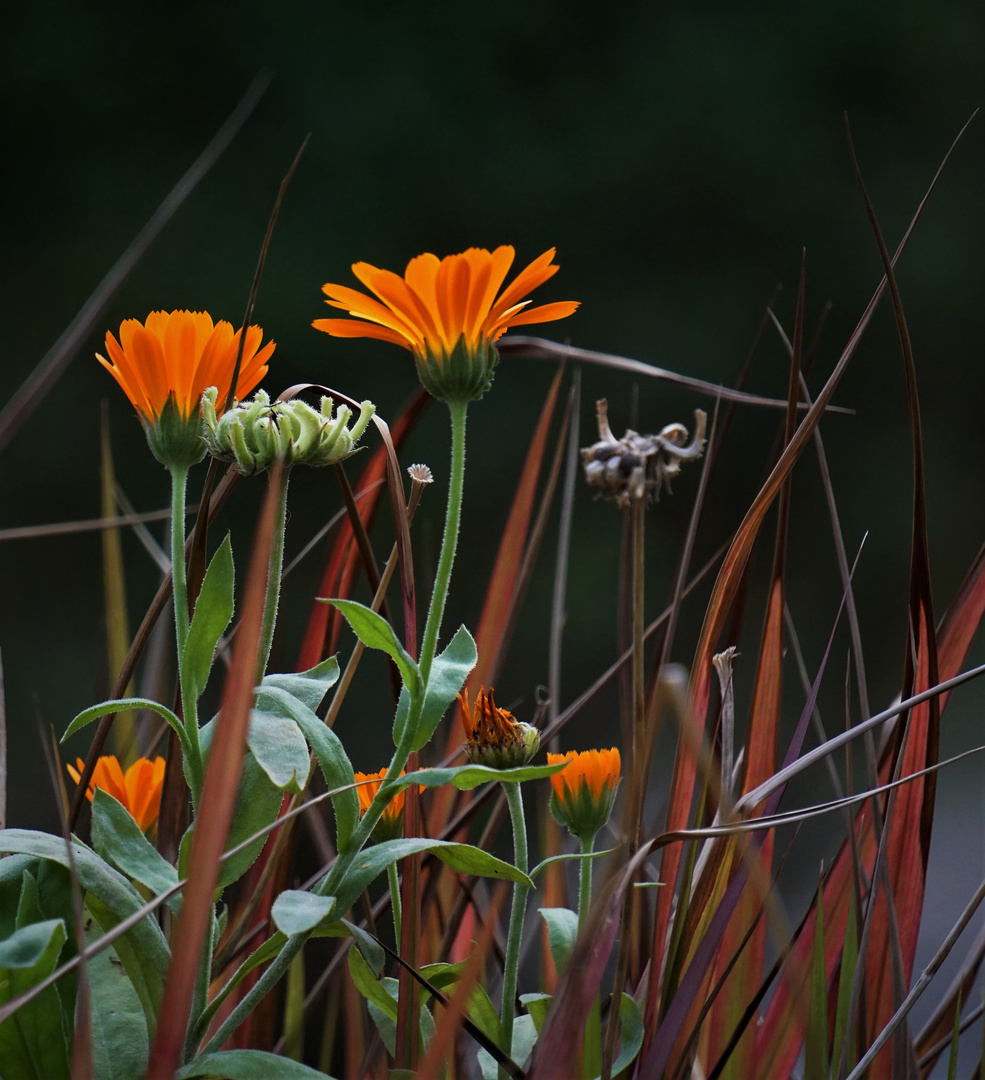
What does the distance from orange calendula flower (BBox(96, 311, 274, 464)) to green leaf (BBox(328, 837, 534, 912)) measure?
0.08m

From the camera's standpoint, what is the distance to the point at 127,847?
19cm

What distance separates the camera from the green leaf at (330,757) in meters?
0.18

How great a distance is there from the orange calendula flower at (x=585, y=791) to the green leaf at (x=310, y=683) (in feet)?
0.17

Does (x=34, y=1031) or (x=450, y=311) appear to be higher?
(x=450, y=311)

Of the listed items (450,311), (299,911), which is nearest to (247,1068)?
(299,911)

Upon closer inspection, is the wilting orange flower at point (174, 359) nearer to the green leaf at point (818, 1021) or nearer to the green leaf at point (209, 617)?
the green leaf at point (209, 617)

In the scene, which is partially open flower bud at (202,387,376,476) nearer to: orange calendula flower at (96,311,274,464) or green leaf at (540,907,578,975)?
orange calendula flower at (96,311,274,464)

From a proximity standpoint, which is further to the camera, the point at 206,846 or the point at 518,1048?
the point at 518,1048

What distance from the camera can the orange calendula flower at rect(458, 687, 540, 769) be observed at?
0.21m

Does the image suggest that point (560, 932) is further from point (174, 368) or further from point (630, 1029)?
point (174, 368)

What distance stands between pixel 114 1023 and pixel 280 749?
65 mm

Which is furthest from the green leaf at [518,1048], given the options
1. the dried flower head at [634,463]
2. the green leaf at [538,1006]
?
the dried flower head at [634,463]

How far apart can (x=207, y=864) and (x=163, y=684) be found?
0.26 metres

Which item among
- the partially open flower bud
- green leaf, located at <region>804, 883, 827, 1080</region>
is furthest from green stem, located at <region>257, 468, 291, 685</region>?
green leaf, located at <region>804, 883, 827, 1080</region>
